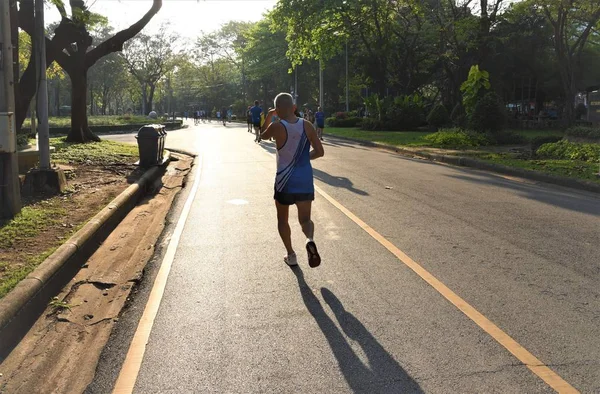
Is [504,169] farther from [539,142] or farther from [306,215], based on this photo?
[306,215]

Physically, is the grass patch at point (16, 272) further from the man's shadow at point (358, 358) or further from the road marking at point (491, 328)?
the road marking at point (491, 328)

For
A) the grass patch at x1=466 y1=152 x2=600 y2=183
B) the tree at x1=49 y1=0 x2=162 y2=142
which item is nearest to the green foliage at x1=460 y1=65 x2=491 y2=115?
the grass patch at x1=466 y1=152 x2=600 y2=183

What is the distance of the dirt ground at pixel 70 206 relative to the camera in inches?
263

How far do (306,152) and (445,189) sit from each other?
7047 mm

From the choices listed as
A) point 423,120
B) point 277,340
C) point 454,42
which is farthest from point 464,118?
point 277,340

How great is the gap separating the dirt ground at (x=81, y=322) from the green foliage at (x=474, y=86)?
2087cm

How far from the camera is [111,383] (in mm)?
4066

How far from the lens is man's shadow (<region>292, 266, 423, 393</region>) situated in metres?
3.89

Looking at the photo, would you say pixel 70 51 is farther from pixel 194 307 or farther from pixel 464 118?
pixel 194 307

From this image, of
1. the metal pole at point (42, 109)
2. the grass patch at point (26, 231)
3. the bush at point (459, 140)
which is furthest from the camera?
the bush at point (459, 140)

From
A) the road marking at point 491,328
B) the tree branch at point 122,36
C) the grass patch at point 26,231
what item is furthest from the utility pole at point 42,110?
the tree branch at point 122,36

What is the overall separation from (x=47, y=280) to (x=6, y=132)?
3435mm

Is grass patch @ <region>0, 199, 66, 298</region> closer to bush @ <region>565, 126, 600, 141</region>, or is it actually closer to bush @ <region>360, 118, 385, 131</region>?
bush @ <region>565, 126, 600, 141</region>

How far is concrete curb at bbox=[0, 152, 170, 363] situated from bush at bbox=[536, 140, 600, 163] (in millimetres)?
14448
